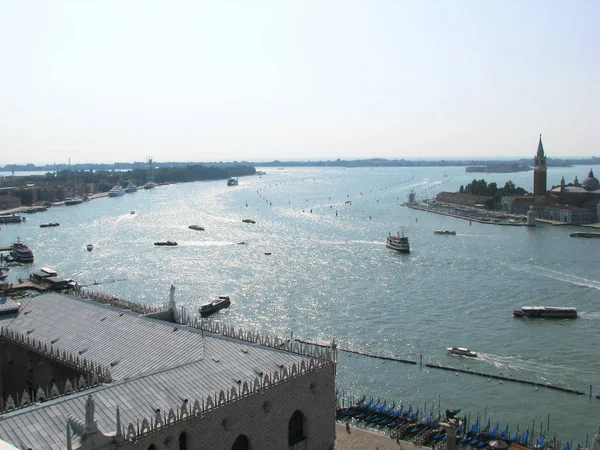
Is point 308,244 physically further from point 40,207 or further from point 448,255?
point 40,207

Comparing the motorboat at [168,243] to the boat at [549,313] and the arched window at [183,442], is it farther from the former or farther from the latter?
the arched window at [183,442]

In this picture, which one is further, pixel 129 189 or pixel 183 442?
pixel 129 189

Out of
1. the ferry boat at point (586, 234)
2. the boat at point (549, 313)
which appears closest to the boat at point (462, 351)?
the boat at point (549, 313)

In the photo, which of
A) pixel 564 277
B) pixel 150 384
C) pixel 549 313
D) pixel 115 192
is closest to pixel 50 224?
pixel 115 192

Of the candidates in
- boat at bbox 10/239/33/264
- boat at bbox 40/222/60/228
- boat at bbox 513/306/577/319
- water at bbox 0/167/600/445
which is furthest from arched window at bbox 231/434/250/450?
boat at bbox 40/222/60/228

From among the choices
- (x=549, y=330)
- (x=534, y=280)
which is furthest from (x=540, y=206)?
(x=549, y=330)

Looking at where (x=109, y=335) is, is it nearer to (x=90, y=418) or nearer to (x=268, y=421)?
(x=268, y=421)

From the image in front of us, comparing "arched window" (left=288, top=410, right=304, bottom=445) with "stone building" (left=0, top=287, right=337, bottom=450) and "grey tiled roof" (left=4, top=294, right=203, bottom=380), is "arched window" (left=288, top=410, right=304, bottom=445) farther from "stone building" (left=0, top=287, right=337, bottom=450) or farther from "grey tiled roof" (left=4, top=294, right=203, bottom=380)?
"grey tiled roof" (left=4, top=294, right=203, bottom=380)
